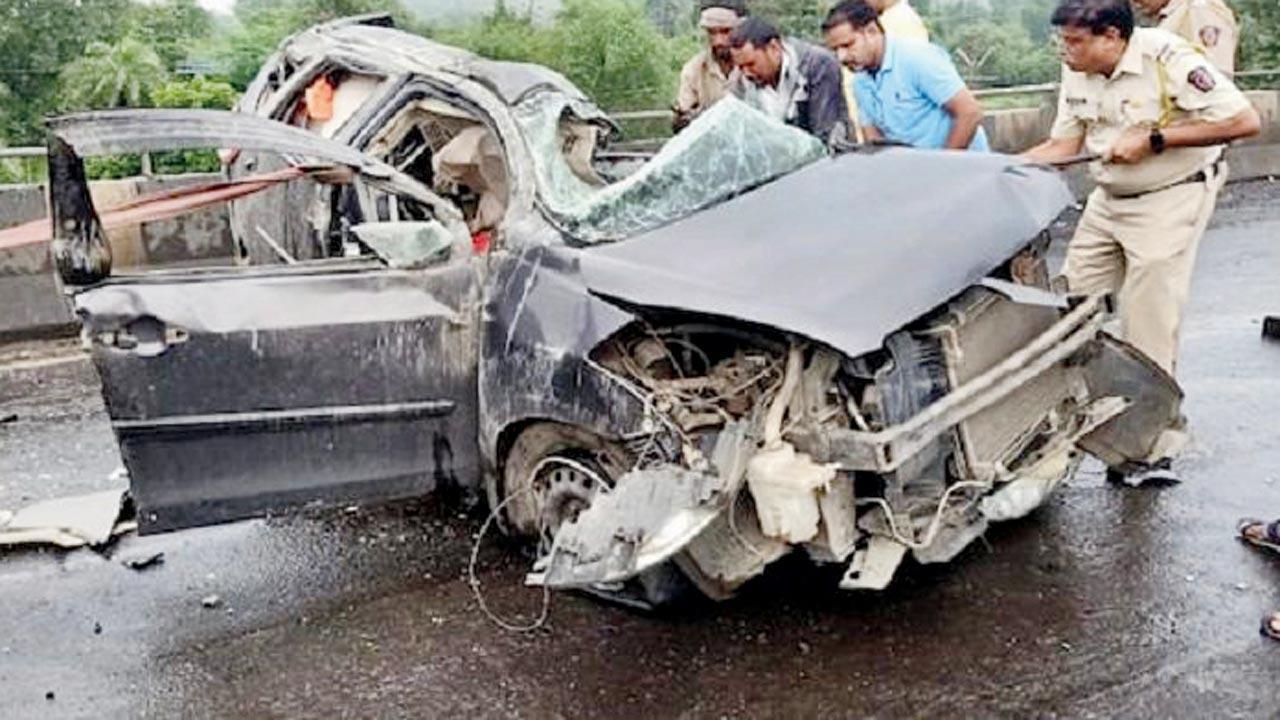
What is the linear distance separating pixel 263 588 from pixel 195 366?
0.88m

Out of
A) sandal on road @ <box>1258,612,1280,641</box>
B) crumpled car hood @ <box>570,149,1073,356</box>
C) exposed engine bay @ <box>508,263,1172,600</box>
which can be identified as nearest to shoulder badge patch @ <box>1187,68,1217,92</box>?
crumpled car hood @ <box>570,149,1073,356</box>

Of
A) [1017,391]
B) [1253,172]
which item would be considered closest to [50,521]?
[1017,391]

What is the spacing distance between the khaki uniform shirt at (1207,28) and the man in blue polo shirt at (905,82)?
92 cm

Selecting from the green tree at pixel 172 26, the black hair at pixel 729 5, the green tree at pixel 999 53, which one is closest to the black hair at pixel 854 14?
the black hair at pixel 729 5

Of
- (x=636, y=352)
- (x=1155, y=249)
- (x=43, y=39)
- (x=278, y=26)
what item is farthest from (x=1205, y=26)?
(x=278, y=26)

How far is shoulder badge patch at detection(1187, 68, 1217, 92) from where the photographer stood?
4758 mm

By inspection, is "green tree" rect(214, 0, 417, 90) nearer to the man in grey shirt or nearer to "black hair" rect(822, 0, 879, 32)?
the man in grey shirt

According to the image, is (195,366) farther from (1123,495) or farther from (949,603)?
(1123,495)

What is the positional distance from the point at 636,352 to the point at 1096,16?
83.2 inches

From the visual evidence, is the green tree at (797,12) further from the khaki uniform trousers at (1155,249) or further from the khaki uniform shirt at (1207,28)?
the khaki uniform trousers at (1155,249)

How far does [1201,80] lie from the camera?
4.77m

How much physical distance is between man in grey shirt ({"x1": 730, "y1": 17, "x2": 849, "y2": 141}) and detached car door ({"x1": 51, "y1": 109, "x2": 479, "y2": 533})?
2.03 m

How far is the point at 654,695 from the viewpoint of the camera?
3.78 m

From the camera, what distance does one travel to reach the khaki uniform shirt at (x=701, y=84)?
658 cm
